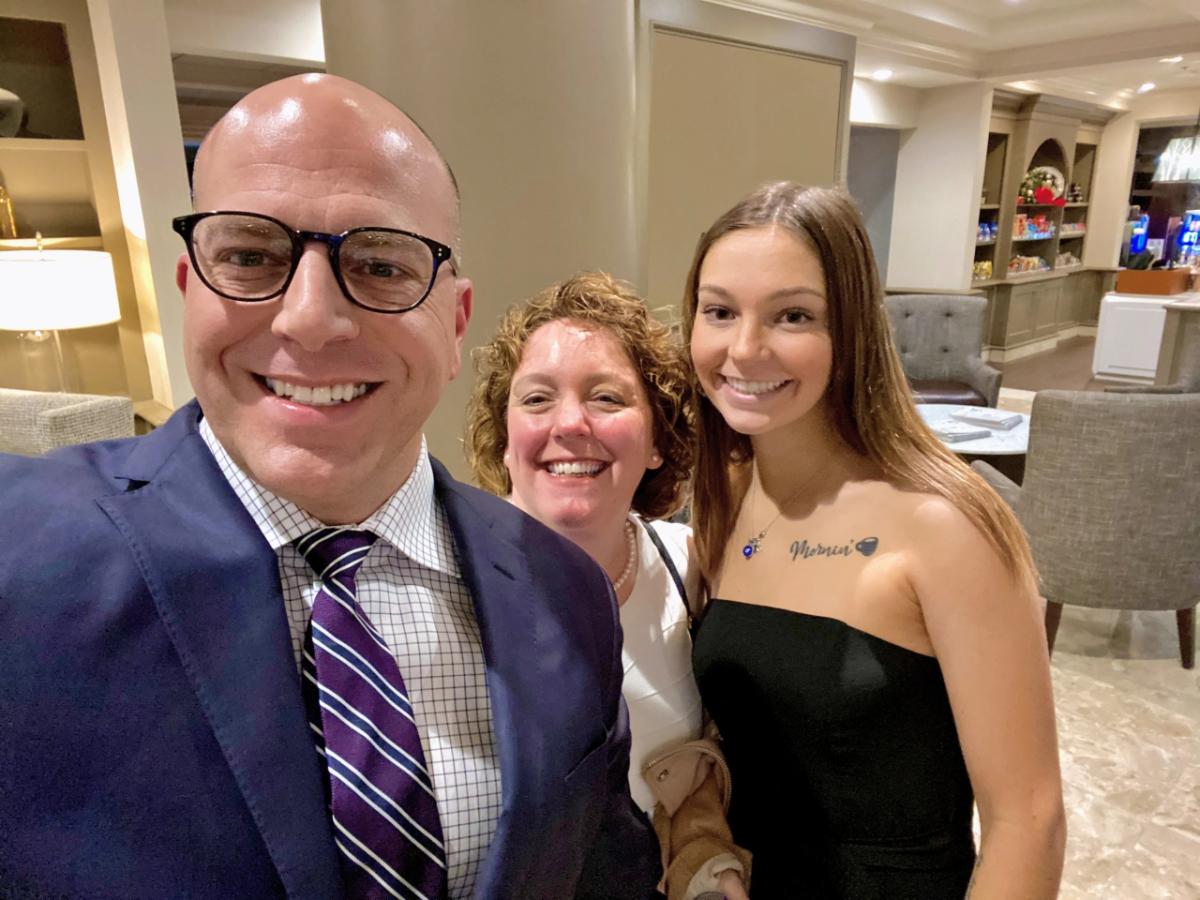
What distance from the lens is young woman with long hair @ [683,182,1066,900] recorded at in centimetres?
107

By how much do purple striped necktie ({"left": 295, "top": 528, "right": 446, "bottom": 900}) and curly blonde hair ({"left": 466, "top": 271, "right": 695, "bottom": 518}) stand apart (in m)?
0.64

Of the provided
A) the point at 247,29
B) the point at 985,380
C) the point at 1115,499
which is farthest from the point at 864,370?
the point at 985,380

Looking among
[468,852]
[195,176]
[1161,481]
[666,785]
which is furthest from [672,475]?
[1161,481]

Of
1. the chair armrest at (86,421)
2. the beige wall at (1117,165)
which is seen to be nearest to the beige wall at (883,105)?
the beige wall at (1117,165)

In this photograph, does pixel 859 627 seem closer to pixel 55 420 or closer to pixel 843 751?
pixel 843 751

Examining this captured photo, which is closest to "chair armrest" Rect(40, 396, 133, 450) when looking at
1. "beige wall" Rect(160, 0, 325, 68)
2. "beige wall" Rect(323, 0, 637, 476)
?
"beige wall" Rect(323, 0, 637, 476)

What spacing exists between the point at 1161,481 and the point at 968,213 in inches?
217

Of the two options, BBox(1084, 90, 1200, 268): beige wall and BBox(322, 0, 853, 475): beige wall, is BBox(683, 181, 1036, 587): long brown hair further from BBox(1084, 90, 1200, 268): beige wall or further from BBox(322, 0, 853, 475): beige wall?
BBox(1084, 90, 1200, 268): beige wall

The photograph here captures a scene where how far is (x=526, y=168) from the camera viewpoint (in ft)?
5.73

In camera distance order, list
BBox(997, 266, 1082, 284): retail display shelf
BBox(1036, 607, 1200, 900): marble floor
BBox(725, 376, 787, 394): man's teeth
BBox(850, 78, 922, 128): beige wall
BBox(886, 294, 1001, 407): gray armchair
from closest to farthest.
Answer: BBox(725, 376, 787, 394): man's teeth < BBox(1036, 607, 1200, 900): marble floor < BBox(886, 294, 1001, 407): gray armchair < BBox(850, 78, 922, 128): beige wall < BBox(997, 266, 1082, 284): retail display shelf

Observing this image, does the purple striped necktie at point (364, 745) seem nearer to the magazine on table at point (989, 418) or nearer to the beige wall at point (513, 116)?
the beige wall at point (513, 116)

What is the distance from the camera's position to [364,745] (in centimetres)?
65

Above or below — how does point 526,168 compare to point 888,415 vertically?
above

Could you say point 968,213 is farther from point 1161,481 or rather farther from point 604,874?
point 604,874
